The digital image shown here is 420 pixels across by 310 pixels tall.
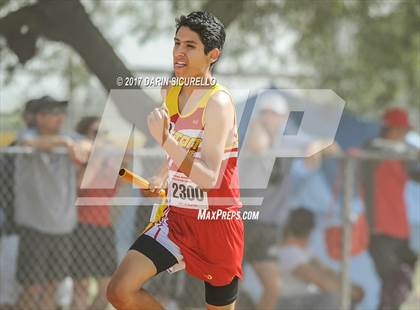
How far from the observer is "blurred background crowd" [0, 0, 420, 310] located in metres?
6.91

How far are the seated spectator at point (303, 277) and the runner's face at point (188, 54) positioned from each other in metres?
3.50

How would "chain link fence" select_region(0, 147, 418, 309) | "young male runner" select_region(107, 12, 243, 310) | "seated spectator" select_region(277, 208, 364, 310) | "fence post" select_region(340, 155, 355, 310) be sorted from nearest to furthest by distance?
"young male runner" select_region(107, 12, 243, 310)
"chain link fence" select_region(0, 147, 418, 309)
"fence post" select_region(340, 155, 355, 310)
"seated spectator" select_region(277, 208, 364, 310)

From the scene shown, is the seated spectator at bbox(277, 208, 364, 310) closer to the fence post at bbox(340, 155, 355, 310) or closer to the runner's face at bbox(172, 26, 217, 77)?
the fence post at bbox(340, 155, 355, 310)

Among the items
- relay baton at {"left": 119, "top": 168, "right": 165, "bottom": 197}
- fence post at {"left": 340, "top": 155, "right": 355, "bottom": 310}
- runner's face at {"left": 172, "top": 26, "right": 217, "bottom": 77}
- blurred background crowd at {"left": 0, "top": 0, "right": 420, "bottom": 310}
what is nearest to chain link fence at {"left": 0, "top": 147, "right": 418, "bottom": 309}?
blurred background crowd at {"left": 0, "top": 0, "right": 420, "bottom": 310}

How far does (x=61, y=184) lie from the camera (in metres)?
6.93

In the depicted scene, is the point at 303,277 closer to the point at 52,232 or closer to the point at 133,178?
the point at 52,232

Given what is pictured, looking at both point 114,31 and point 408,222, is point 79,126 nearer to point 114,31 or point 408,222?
point 114,31

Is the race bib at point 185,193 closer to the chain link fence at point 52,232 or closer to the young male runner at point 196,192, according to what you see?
the young male runner at point 196,192

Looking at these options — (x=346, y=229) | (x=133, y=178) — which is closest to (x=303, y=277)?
(x=346, y=229)

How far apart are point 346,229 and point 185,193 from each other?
3.22 m

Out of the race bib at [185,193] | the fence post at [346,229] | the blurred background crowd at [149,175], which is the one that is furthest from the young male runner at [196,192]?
the fence post at [346,229]

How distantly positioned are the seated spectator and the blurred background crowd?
0.01 metres

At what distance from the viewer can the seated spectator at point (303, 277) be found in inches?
298

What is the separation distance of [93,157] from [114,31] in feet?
6.83
